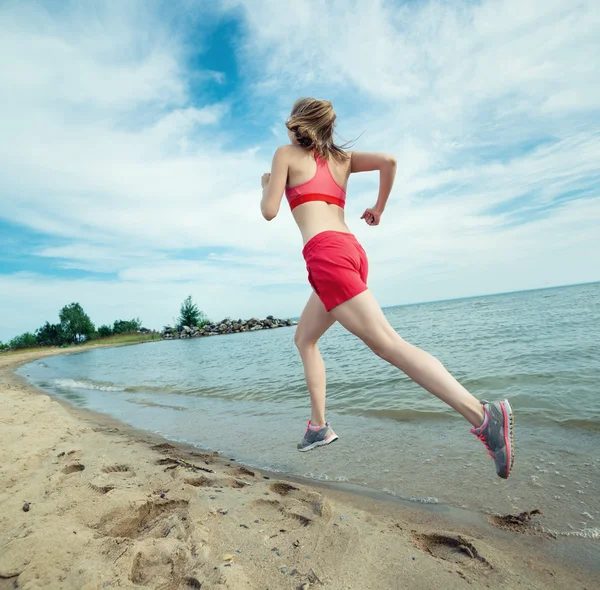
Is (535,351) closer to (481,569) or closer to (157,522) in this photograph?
(481,569)

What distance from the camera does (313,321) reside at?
2.46 metres

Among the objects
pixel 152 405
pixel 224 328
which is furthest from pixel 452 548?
pixel 224 328

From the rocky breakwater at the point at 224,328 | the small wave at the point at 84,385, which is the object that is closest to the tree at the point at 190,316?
the rocky breakwater at the point at 224,328

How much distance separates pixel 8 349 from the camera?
44750 millimetres

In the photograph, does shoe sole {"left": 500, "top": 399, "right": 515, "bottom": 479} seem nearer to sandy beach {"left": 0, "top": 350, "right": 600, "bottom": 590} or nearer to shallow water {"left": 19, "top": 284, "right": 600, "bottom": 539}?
sandy beach {"left": 0, "top": 350, "right": 600, "bottom": 590}

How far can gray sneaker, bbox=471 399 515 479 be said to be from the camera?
181 cm

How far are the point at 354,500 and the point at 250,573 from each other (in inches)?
47.6

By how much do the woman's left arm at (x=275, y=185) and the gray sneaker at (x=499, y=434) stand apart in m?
1.53

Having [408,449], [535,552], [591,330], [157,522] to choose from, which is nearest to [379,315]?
[535,552]

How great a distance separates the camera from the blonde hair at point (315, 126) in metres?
2.25

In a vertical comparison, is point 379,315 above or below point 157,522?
above

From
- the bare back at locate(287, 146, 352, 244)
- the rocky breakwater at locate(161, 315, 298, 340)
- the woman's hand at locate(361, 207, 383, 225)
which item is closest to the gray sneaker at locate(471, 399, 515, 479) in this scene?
the bare back at locate(287, 146, 352, 244)

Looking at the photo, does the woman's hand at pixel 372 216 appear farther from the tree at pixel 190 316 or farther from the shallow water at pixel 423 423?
the tree at pixel 190 316

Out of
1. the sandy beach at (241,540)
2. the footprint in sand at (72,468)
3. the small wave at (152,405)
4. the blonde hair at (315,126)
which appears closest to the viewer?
the sandy beach at (241,540)
